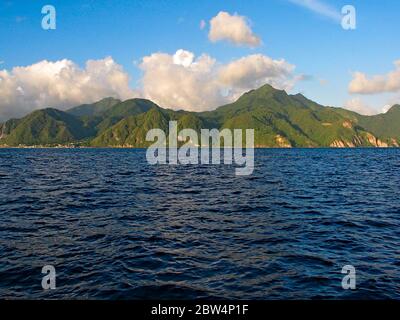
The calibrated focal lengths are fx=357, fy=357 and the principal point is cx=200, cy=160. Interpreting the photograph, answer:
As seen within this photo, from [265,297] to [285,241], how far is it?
809cm

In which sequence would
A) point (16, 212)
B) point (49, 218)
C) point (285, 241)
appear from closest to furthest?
point (285, 241) < point (49, 218) < point (16, 212)

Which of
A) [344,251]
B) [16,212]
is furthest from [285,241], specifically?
[16,212]

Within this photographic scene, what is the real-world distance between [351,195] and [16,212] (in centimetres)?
3459

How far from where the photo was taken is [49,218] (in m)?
27.5

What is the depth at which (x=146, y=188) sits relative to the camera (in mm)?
47531

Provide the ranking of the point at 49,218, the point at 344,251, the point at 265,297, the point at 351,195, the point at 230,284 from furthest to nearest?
the point at 351,195 → the point at 49,218 → the point at 344,251 → the point at 230,284 → the point at 265,297

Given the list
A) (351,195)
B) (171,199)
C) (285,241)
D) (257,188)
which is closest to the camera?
(285,241)
